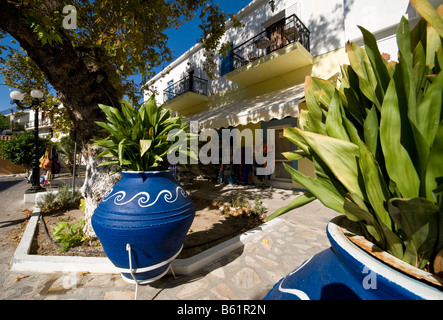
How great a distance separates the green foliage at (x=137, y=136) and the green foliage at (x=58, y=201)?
4827 millimetres

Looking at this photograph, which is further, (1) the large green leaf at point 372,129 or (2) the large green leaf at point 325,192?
(2) the large green leaf at point 325,192

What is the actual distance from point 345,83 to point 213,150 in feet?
35.8

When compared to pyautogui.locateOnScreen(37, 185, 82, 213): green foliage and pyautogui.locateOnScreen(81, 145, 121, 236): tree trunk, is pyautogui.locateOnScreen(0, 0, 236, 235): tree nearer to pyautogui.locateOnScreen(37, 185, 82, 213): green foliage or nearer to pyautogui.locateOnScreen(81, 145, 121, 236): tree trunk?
pyautogui.locateOnScreen(81, 145, 121, 236): tree trunk

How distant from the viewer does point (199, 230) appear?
389 cm

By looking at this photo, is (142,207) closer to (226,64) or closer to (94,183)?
(94,183)

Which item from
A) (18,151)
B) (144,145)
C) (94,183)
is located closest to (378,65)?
(144,145)

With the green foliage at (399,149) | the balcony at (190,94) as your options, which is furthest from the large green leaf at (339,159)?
the balcony at (190,94)

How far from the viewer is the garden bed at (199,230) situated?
2971 millimetres

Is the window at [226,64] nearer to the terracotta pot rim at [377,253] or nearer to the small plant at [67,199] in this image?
the small plant at [67,199]

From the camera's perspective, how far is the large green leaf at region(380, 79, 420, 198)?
567 millimetres

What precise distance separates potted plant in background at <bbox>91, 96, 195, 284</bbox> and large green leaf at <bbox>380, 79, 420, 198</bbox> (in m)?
1.77

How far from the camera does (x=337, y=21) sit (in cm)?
707

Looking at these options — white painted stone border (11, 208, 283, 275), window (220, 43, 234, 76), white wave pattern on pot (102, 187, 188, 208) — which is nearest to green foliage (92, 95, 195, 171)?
white wave pattern on pot (102, 187, 188, 208)
